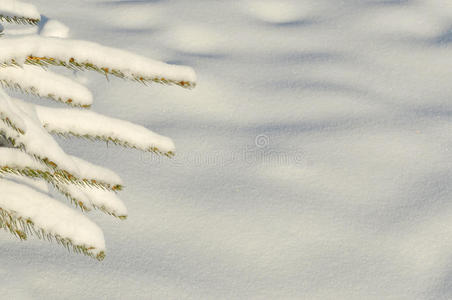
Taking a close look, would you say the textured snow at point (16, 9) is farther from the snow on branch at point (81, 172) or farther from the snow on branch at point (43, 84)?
the snow on branch at point (81, 172)

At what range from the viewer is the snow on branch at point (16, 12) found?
3.44 feet

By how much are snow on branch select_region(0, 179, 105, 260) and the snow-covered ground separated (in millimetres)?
562

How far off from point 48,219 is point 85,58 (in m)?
0.27

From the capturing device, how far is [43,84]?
0.96 metres

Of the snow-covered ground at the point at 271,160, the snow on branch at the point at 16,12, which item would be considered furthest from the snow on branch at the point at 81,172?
the snow-covered ground at the point at 271,160

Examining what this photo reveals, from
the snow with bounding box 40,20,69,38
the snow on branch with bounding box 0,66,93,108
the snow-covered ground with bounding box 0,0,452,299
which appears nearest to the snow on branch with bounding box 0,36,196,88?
the snow on branch with bounding box 0,66,93,108

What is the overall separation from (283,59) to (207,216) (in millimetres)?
1127

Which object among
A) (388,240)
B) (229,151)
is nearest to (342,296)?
(388,240)

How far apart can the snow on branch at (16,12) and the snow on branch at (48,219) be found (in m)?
0.29

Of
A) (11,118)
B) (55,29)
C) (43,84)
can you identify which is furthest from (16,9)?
(55,29)

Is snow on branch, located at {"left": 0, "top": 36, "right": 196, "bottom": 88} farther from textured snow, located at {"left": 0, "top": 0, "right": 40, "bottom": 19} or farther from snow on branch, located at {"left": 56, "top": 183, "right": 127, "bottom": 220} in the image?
snow on branch, located at {"left": 56, "top": 183, "right": 127, "bottom": 220}

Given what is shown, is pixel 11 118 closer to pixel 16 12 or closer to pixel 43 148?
pixel 43 148

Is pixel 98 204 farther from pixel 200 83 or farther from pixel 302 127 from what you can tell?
pixel 200 83

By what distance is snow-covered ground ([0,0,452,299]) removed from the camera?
1576 mm
